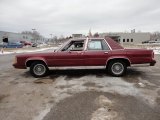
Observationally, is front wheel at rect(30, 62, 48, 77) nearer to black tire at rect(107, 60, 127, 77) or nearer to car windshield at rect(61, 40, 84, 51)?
car windshield at rect(61, 40, 84, 51)

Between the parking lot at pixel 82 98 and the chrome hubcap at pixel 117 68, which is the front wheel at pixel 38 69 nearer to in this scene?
the parking lot at pixel 82 98

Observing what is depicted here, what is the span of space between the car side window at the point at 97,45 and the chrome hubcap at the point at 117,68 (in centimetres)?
77

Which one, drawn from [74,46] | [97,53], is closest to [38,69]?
[74,46]

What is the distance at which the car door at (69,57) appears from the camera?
8.54 meters

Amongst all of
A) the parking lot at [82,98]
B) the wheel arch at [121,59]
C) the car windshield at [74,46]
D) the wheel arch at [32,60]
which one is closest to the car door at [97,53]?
the wheel arch at [121,59]

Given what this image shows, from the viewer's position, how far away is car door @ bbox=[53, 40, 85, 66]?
854 centimetres

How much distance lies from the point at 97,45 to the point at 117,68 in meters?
1.23

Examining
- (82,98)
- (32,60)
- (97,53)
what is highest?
(97,53)

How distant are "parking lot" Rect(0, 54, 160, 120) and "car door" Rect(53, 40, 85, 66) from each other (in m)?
0.63

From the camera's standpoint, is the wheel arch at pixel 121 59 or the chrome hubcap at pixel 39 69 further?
the chrome hubcap at pixel 39 69

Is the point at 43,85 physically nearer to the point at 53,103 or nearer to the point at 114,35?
the point at 53,103

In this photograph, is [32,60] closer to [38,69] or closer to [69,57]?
[38,69]

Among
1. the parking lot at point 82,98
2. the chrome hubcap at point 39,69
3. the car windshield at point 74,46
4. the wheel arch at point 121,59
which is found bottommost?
the parking lot at point 82,98

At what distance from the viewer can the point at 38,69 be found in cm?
885
